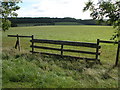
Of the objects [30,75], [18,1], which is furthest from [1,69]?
[18,1]

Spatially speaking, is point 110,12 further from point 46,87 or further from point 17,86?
point 17,86

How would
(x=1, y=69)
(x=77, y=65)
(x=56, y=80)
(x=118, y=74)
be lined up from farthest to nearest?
(x=77, y=65)
(x=118, y=74)
(x=1, y=69)
(x=56, y=80)

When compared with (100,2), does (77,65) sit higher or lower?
lower

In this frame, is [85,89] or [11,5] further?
[11,5]

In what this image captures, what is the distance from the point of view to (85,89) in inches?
214

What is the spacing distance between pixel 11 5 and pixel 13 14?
53 cm

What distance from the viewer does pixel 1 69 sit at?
6.77 m

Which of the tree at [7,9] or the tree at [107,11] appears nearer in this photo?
the tree at [107,11]

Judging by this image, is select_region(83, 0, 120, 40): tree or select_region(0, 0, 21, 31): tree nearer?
select_region(83, 0, 120, 40): tree

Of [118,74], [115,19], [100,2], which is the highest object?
[100,2]

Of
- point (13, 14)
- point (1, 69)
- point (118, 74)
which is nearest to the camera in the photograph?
point (1, 69)

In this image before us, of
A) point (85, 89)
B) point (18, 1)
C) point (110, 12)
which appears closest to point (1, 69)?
point (85, 89)

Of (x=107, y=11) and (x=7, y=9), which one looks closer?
(x=107, y=11)

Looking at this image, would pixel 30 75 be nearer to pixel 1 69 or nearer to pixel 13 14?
pixel 1 69
